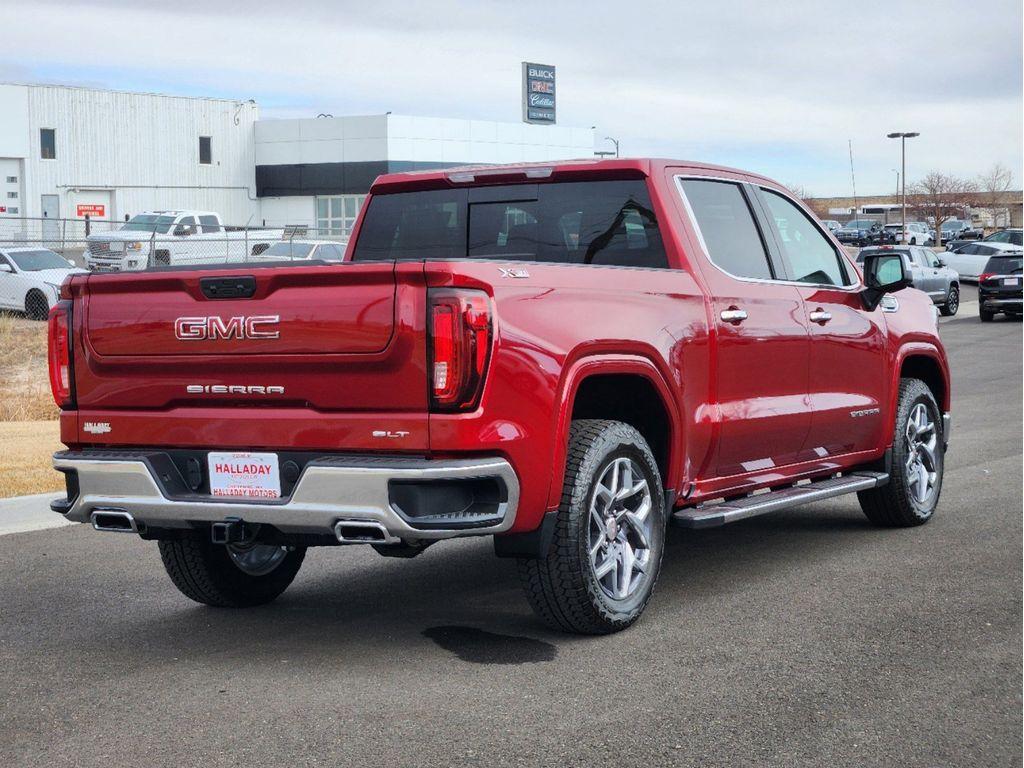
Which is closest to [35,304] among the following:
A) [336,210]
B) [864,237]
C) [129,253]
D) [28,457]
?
[129,253]

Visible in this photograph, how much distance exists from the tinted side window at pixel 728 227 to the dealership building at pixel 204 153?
5720 centimetres

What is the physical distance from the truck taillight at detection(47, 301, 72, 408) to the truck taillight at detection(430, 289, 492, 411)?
5.70ft

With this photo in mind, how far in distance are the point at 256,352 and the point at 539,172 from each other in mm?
2102

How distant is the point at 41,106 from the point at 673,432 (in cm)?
5986

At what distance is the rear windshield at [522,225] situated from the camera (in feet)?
23.1

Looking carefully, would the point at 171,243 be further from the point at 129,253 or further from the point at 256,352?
the point at 256,352

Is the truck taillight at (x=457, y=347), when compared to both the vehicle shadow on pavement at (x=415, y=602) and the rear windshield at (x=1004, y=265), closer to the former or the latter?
the vehicle shadow on pavement at (x=415, y=602)

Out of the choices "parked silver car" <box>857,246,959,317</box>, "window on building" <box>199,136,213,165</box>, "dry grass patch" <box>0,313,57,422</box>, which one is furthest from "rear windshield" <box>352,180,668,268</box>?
"window on building" <box>199,136,213,165</box>

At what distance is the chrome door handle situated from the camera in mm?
7820

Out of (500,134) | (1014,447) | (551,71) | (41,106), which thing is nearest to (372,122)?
(500,134)

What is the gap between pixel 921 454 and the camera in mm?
9062

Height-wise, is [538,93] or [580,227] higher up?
[538,93]

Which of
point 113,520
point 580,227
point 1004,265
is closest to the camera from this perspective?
point 113,520

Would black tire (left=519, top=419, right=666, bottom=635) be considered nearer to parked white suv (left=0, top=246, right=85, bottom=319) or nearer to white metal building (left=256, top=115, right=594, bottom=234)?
parked white suv (left=0, top=246, right=85, bottom=319)
